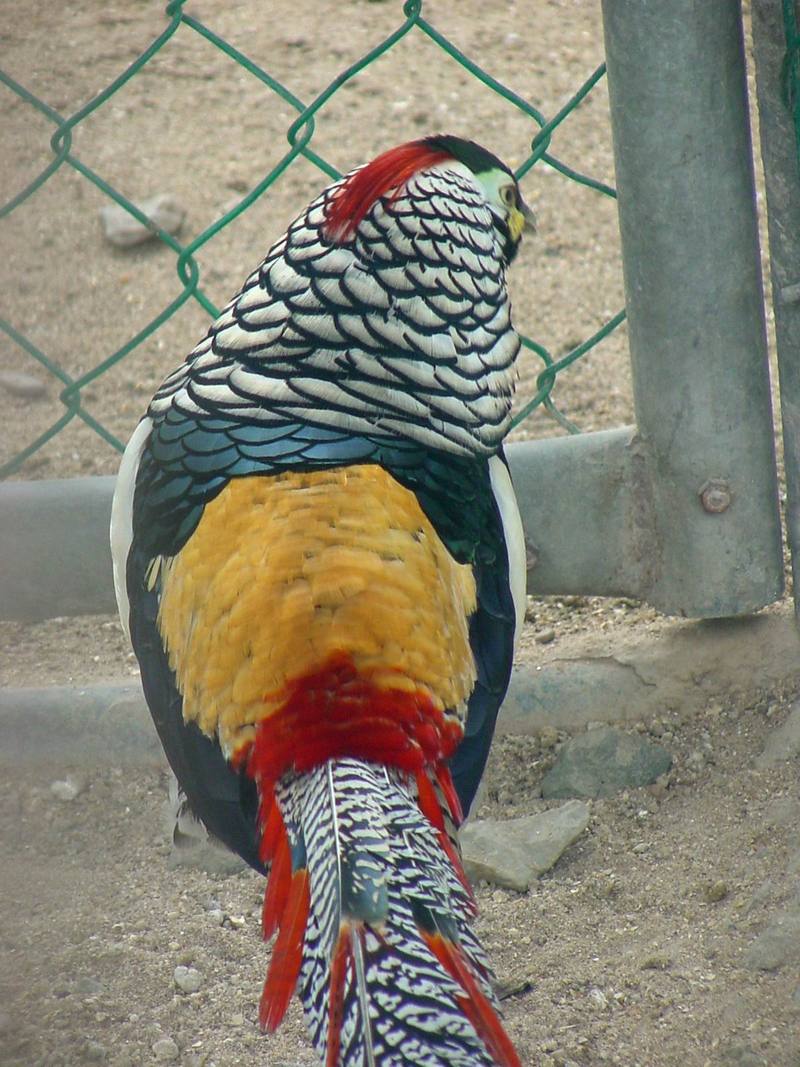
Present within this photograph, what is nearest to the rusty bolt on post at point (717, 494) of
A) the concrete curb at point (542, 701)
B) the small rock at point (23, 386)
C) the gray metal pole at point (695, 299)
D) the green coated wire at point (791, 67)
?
the gray metal pole at point (695, 299)

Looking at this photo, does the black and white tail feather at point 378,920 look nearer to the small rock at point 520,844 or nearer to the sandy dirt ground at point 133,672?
the sandy dirt ground at point 133,672

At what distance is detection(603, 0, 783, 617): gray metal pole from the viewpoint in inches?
72.4

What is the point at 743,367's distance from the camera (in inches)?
78.5

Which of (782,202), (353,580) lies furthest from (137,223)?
(353,580)

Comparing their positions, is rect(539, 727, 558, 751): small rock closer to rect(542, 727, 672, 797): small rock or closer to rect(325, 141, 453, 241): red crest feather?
rect(542, 727, 672, 797): small rock

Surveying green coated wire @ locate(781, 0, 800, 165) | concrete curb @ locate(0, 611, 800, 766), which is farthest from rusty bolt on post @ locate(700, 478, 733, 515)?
green coated wire @ locate(781, 0, 800, 165)

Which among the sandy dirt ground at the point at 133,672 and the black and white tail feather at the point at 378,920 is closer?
the black and white tail feather at the point at 378,920

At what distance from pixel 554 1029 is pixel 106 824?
2.63ft

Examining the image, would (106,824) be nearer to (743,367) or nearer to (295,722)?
(295,722)

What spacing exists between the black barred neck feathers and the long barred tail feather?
0.52 meters

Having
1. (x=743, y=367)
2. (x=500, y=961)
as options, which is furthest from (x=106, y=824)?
(x=743, y=367)

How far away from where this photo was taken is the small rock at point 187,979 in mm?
1854

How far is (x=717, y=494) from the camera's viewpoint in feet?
6.73

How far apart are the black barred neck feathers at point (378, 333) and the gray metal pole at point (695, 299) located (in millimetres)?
237
